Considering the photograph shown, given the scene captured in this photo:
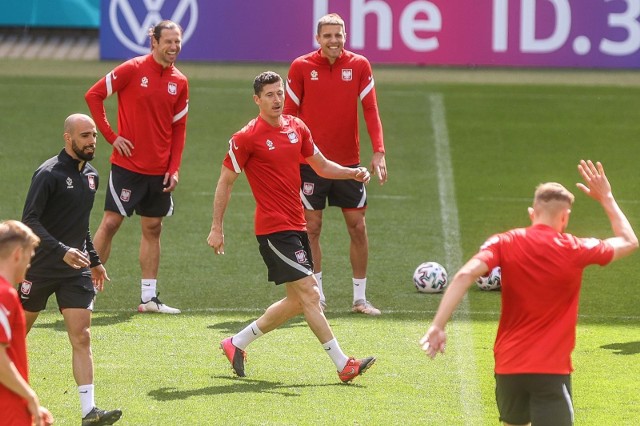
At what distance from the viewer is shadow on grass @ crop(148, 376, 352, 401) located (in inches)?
359

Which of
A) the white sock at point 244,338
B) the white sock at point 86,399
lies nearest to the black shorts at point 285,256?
the white sock at point 244,338

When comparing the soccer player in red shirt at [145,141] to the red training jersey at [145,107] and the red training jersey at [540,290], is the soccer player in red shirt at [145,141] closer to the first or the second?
the red training jersey at [145,107]

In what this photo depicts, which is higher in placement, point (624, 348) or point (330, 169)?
point (330, 169)

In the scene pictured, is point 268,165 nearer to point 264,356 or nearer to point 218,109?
point 264,356

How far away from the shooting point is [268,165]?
9.60m

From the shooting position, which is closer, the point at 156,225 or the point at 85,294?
the point at 85,294

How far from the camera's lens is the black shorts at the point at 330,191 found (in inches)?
471

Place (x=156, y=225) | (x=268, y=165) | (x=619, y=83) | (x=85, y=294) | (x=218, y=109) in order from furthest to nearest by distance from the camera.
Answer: (x=619, y=83) < (x=218, y=109) < (x=156, y=225) < (x=268, y=165) < (x=85, y=294)

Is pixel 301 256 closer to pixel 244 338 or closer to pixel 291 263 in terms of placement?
pixel 291 263

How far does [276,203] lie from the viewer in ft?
31.7

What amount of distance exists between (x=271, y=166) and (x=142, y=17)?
43.3 feet

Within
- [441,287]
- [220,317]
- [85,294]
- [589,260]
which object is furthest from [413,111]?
[589,260]

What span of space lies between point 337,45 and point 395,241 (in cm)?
339

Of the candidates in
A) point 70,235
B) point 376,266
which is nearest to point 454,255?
point 376,266
